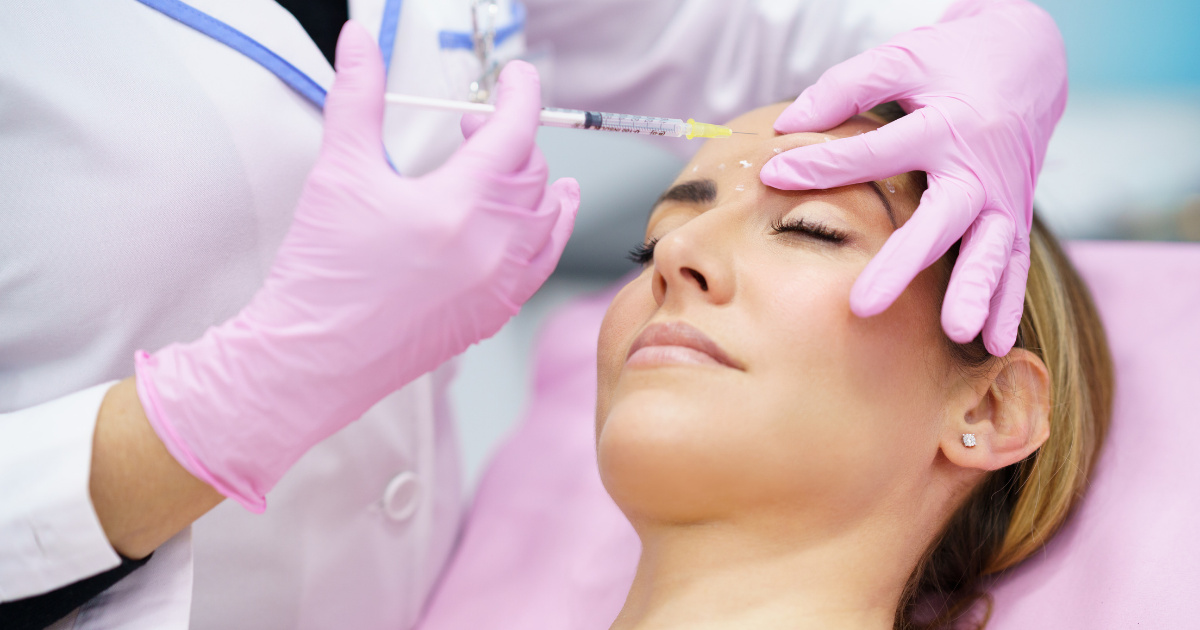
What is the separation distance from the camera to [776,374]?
2.81 ft

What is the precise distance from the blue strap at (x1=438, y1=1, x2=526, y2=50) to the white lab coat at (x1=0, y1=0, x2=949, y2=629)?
13 mm

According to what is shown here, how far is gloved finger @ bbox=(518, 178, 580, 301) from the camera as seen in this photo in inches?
33.6

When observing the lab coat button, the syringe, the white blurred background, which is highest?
the syringe

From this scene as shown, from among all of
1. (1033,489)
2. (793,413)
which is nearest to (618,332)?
(793,413)

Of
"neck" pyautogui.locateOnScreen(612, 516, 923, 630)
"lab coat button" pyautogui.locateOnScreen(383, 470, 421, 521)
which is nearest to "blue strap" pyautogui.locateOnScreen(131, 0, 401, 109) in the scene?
"lab coat button" pyautogui.locateOnScreen(383, 470, 421, 521)

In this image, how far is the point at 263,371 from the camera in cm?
Answer: 77

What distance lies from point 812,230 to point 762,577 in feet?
1.27

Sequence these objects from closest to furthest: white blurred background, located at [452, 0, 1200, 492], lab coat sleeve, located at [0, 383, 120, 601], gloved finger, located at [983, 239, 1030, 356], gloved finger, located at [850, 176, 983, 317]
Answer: lab coat sleeve, located at [0, 383, 120, 601], gloved finger, located at [850, 176, 983, 317], gloved finger, located at [983, 239, 1030, 356], white blurred background, located at [452, 0, 1200, 492]

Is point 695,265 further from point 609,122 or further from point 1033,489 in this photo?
point 1033,489

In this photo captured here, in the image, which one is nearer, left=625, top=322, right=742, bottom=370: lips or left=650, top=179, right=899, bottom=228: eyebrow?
left=625, top=322, right=742, bottom=370: lips

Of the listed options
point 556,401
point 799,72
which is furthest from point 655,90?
point 556,401

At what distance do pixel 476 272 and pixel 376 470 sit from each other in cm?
54

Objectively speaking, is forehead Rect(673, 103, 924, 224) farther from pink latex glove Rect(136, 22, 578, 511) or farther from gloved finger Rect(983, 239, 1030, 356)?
pink latex glove Rect(136, 22, 578, 511)

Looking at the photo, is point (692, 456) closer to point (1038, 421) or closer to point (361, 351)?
point (361, 351)
